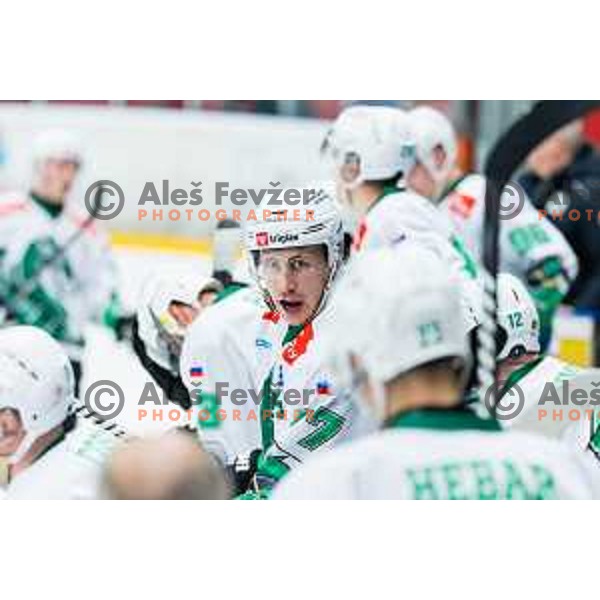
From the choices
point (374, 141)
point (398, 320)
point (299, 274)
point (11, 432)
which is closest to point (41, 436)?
point (11, 432)

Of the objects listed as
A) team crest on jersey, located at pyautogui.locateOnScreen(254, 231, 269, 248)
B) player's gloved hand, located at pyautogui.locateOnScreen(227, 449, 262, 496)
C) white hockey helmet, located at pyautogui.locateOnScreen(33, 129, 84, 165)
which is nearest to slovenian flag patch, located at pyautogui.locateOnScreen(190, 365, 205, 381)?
player's gloved hand, located at pyautogui.locateOnScreen(227, 449, 262, 496)

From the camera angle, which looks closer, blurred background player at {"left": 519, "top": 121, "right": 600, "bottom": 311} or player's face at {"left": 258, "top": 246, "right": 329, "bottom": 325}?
player's face at {"left": 258, "top": 246, "right": 329, "bottom": 325}

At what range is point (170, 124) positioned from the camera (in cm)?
363

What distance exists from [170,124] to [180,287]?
1.77ft

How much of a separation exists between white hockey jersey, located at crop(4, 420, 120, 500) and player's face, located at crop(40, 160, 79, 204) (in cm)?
60

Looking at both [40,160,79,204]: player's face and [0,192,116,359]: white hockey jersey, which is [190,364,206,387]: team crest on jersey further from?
[40,160,79,204]: player's face

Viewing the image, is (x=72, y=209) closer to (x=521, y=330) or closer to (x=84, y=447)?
(x=84, y=447)

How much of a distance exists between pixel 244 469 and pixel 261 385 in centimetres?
15

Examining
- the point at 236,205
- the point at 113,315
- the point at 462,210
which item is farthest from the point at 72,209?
the point at 462,210

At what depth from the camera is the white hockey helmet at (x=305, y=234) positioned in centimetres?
304

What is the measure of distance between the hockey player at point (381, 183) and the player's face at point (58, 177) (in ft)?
1.79

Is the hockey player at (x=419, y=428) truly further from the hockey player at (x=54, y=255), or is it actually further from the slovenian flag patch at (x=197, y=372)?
the hockey player at (x=54, y=255)

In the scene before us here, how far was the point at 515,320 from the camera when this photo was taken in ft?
10.3

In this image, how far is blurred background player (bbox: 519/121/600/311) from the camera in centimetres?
326
